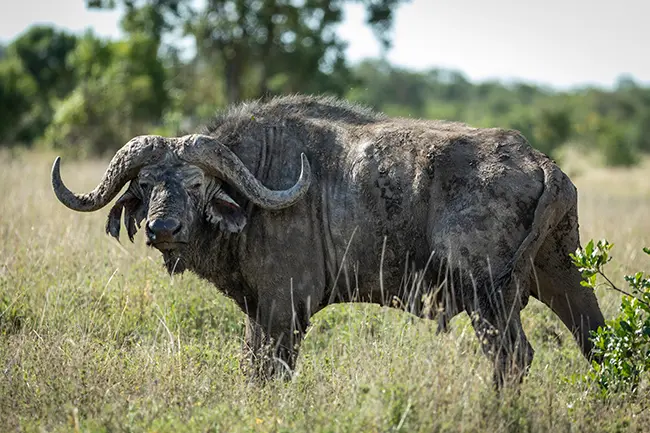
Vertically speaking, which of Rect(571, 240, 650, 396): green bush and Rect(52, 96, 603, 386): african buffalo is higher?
Rect(52, 96, 603, 386): african buffalo

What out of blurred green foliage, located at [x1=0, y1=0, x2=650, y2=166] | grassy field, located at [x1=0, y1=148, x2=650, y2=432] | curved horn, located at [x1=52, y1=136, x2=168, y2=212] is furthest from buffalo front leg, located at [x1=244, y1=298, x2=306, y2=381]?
blurred green foliage, located at [x1=0, y1=0, x2=650, y2=166]

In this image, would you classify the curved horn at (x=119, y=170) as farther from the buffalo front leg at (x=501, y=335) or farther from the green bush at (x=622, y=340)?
the green bush at (x=622, y=340)

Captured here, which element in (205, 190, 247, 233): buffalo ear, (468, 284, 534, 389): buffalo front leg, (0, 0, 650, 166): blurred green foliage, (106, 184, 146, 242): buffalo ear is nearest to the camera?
(468, 284, 534, 389): buffalo front leg

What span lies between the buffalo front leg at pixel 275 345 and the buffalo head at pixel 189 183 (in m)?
0.78

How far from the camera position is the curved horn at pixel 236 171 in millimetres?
6168

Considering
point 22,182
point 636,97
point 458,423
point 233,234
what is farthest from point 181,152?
point 636,97

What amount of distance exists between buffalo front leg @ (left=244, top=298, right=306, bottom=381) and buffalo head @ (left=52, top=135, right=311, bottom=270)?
2.55 feet

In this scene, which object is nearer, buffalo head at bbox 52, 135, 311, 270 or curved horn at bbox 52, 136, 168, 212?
buffalo head at bbox 52, 135, 311, 270

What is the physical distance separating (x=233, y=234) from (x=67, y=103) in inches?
994

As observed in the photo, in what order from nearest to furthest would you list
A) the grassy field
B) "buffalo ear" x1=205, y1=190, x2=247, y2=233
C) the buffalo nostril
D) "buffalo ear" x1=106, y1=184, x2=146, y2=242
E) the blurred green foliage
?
the grassy field → the buffalo nostril → "buffalo ear" x1=205, y1=190, x2=247, y2=233 → "buffalo ear" x1=106, y1=184, x2=146, y2=242 → the blurred green foliage

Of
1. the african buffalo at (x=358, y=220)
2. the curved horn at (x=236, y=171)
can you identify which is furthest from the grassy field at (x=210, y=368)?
the curved horn at (x=236, y=171)

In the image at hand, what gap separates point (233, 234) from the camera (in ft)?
21.2

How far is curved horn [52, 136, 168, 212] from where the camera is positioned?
629 centimetres

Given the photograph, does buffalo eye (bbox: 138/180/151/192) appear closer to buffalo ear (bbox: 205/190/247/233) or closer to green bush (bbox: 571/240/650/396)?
buffalo ear (bbox: 205/190/247/233)
